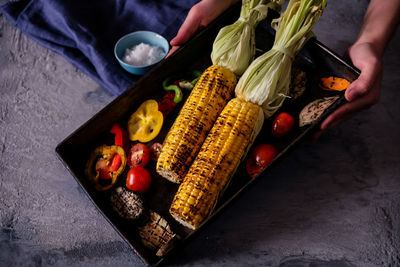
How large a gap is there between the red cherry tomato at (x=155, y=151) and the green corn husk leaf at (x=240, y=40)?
91 cm

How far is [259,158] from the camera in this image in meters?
2.72

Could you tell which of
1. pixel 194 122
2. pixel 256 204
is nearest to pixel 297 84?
pixel 194 122

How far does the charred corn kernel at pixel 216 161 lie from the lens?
2.43 metres

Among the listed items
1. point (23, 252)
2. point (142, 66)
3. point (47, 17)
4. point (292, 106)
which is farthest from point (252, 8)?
point (23, 252)

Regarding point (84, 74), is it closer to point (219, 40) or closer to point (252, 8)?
point (219, 40)

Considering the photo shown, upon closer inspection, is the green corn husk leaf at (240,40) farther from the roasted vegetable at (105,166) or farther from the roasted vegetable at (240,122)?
the roasted vegetable at (105,166)

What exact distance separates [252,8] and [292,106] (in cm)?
94

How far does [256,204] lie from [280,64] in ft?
3.90

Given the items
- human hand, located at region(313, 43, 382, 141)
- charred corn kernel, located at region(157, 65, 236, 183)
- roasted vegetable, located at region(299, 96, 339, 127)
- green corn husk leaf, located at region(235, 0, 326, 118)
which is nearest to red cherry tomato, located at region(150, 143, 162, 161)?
charred corn kernel, located at region(157, 65, 236, 183)

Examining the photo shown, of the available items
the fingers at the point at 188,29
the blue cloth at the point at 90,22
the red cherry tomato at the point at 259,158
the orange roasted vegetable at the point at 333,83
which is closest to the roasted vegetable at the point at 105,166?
the blue cloth at the point at 90,22

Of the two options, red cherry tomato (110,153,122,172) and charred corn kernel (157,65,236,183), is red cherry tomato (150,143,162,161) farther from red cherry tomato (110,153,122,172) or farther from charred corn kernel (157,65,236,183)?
red cherry tomato (110,153,122,172)

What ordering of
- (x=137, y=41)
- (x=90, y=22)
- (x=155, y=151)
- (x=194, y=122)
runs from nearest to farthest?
(x=194, y=122) < (x=155, y=151) < (x=137, y=41) < (x=90, y=22)

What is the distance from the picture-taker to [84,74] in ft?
11.8

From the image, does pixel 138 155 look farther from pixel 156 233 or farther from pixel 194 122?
pixel 156 233
